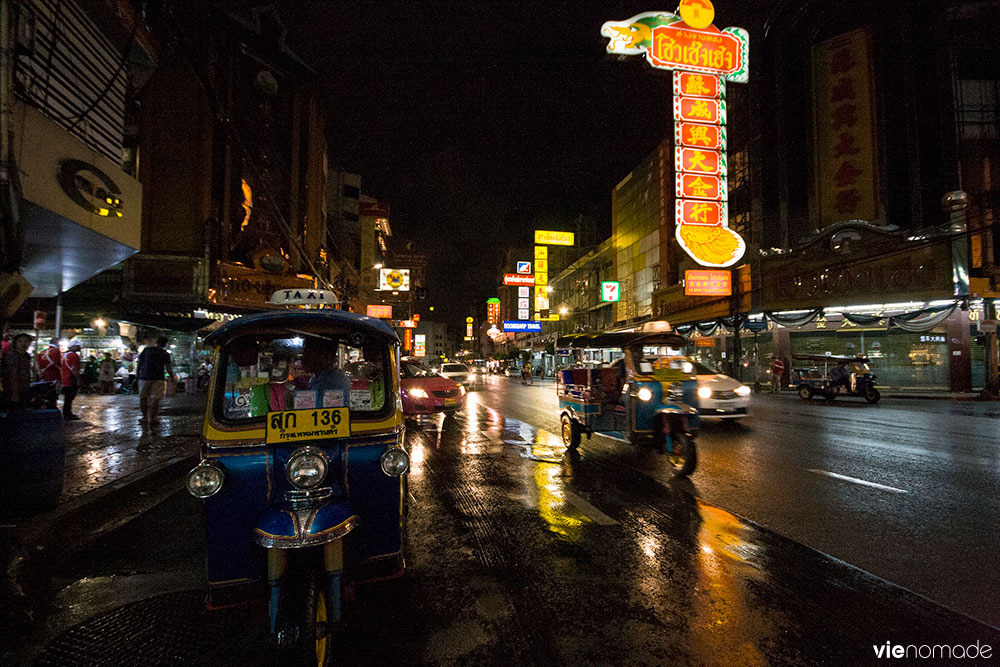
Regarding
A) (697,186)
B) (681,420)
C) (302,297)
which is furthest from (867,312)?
(302,297)

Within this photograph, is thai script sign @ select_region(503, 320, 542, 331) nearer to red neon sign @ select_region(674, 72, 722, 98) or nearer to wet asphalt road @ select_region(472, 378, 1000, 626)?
red neon sign @ select_region(674, 72, 722, 98)

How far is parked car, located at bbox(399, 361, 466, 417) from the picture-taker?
13469mm

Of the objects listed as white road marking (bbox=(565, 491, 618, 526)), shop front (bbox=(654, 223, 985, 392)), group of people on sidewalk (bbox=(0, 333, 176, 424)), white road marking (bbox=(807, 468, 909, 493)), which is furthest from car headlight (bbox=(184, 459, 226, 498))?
shop front (bbox=(654, 223, 985, 392))

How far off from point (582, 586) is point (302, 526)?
2.13 meters

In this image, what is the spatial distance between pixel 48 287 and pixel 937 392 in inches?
1286

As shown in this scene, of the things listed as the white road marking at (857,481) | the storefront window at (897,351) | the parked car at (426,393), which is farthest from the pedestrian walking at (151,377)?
the storefront window at (897,351)

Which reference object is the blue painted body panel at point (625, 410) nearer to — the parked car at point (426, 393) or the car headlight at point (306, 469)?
the parked car at point (426, 393)

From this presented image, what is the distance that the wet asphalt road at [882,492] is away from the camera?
405cm

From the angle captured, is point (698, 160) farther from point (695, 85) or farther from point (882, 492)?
point (882, 492)

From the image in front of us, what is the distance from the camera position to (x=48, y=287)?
12.1m

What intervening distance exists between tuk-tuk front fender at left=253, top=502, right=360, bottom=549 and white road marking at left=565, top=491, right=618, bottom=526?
10.3 ft

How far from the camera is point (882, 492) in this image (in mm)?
6262

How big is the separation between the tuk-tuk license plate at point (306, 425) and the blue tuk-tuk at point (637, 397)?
532 cm

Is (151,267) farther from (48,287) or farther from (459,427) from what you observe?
(459,427)
